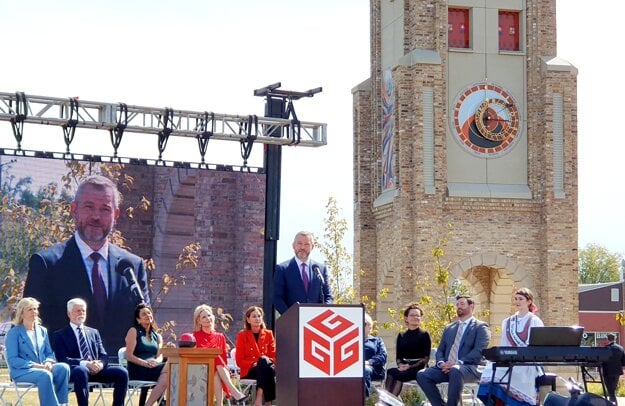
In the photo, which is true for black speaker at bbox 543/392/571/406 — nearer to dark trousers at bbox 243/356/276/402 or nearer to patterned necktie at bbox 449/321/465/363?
patterned necktie at bbox 449/321/465/363

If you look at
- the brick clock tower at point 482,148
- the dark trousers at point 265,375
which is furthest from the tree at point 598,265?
the dark trousers at point 265,375

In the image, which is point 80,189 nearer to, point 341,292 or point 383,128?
point 341,292

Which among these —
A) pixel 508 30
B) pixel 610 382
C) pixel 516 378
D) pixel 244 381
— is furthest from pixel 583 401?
pixel 508 30

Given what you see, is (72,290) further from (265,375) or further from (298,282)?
(298,282)

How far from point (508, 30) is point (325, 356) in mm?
23923

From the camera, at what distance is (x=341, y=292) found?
102 feet

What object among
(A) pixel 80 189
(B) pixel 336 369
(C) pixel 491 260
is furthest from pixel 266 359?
(C) pixel 491 260

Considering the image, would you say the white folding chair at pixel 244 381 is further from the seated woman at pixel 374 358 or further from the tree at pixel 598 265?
the tree at pixel 598 265

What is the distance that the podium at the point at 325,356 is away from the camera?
35.1 ft

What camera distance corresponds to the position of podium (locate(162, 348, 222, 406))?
42.3 feet

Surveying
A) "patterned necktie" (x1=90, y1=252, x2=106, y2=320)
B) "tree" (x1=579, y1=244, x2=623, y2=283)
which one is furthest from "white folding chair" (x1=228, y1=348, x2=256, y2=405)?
"tree" (x1=579, y1=244, x2=623, y2=283)

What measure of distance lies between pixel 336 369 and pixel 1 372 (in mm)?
14294

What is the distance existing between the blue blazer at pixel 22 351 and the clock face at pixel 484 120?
19745 millimetres

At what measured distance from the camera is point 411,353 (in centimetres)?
1617
